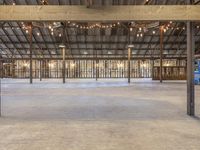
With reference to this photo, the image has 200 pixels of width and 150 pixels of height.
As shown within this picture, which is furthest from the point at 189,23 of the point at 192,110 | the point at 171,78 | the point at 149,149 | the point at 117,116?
the point at 171,78

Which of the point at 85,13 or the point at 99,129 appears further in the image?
the point at 85,13

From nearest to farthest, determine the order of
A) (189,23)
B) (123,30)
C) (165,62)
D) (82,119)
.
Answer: (82,119) → (189,23) → (123,30) → (165,62)

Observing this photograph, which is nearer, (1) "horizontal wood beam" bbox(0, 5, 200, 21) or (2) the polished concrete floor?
(2) the polished concrete floor

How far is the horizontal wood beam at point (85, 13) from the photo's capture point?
6.83 m

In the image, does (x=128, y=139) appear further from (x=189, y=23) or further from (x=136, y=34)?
(x=136, y=34)

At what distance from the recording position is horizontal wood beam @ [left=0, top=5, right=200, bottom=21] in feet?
22.4

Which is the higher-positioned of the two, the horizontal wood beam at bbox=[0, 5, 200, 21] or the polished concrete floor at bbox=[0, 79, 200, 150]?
the horizontal wood beam at bbox=[0, 5, 200, 21]

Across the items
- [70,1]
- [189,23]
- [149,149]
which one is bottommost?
[149,149]

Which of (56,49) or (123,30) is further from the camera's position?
(56,49)

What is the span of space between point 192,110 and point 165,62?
27.4 metres

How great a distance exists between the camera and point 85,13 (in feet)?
22.4

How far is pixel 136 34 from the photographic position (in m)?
32.6

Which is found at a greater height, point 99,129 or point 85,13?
point 85,13

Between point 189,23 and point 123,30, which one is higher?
point 123,30
